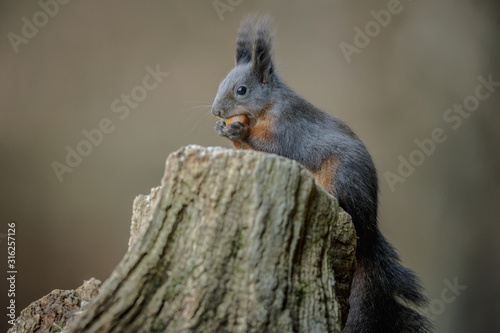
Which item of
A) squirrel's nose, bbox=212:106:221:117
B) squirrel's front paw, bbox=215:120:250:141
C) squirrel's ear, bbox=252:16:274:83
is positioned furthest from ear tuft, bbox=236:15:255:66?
squirrel's front paw, bbox=215:120:250:141

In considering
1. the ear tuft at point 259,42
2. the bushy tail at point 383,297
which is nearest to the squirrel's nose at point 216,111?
the ear tuft at point 259,42

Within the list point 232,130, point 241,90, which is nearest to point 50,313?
point 232,130

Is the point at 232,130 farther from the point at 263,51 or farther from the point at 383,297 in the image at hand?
the point at 383,297

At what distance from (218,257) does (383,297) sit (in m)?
1.08

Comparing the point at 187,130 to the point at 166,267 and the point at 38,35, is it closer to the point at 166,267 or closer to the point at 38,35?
the point at 38,35

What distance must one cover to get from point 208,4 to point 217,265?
3.28m

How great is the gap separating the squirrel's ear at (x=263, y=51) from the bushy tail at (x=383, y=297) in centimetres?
100

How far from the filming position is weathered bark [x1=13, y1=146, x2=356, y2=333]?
4.08ft

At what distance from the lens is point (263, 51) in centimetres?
242

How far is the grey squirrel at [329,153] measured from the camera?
2082 mm

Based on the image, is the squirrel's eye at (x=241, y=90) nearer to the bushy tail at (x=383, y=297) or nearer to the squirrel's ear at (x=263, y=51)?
the squirrel's ear at (x=263, y=51)

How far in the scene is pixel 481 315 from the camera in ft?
13.3

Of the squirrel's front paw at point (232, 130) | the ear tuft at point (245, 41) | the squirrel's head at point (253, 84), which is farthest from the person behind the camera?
the ear tuft at point (245, 41)

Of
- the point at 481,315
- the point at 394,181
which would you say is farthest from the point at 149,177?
the point at 481,315
